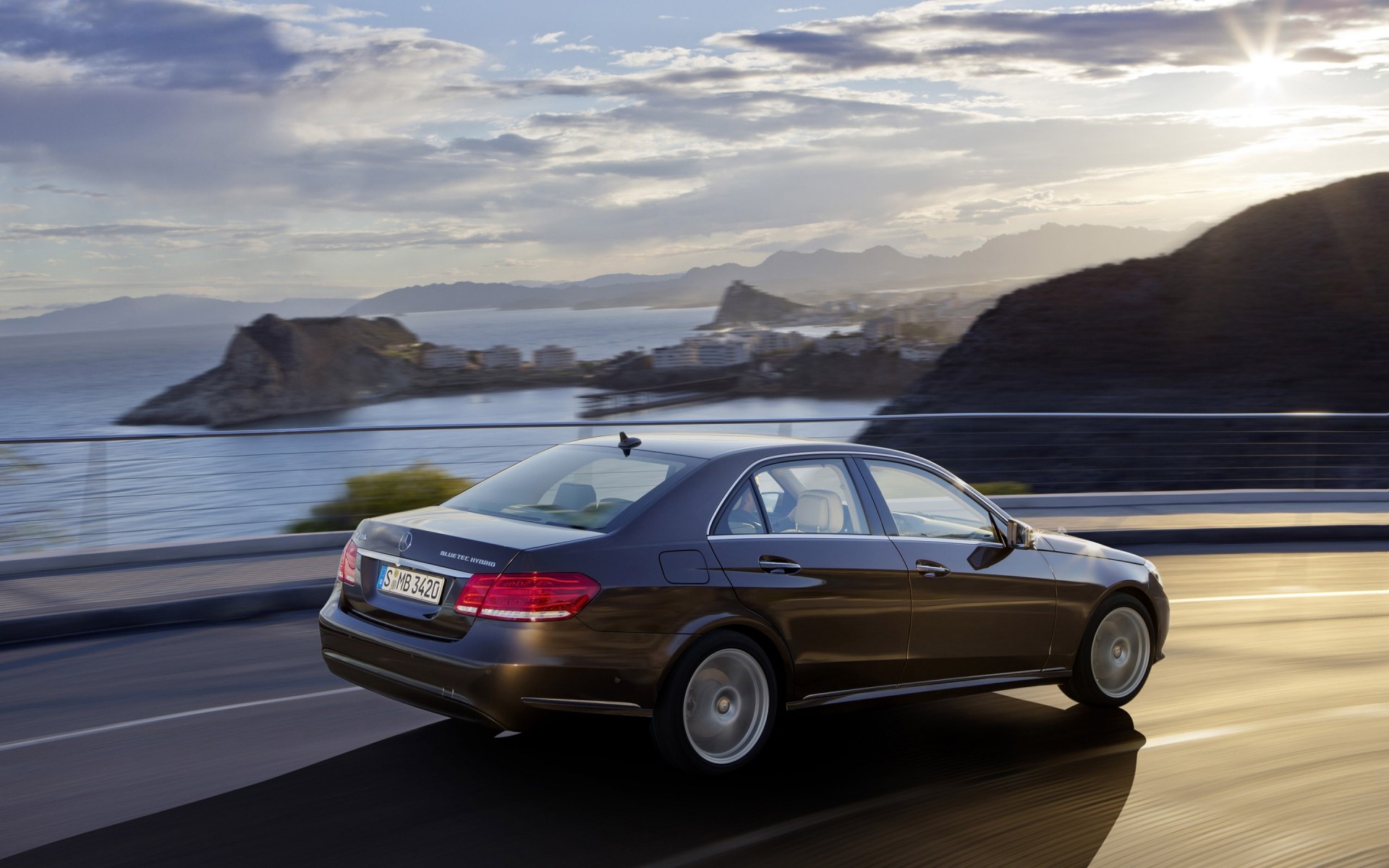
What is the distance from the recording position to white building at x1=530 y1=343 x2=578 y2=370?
30.2 meters

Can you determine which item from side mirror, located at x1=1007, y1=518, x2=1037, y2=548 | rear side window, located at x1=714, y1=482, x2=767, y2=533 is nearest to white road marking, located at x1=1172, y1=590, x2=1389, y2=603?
side mirror, located at x1=1007, y1=518, x2=1037, y2=548

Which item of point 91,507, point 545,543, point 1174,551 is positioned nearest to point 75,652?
point 91,507

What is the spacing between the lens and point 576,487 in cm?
562

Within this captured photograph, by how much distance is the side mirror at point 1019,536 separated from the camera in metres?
6.36

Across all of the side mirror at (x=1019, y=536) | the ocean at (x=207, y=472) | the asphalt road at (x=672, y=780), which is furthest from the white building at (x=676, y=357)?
the side mirror at (x=1019, y=536)

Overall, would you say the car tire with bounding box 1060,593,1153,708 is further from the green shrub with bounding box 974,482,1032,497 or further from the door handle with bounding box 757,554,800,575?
the green shrub with bounding box 974,482,1032,497

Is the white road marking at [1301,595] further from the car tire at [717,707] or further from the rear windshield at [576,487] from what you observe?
the rear windshield at [576,487]

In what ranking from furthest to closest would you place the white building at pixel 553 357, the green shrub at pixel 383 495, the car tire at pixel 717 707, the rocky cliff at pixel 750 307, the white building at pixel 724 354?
the rocky cliff at pixel 750 307 → the white building at pixel 724 354 → the white building at pixel 553 357 → the green shrub at pixel 383 495 → the car tire at pixel 717 707

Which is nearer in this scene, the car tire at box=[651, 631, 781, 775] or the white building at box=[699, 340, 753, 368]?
the car tire at box=[651, 631, 781, 775]

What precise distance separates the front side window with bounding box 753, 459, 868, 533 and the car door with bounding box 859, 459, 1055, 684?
157mm

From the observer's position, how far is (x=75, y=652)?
795 centimetres

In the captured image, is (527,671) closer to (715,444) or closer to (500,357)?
(715,444)

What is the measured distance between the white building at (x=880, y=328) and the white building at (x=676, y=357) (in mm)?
18516

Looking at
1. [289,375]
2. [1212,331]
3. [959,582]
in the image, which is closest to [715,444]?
[959,582]
